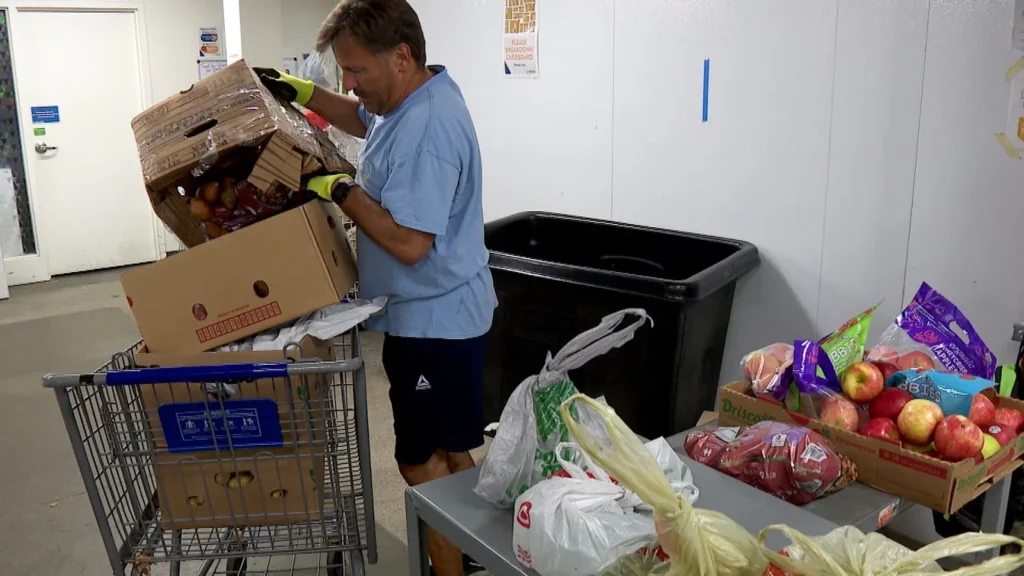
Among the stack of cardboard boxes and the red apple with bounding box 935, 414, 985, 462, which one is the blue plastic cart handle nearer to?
the stack of cardboard boxes

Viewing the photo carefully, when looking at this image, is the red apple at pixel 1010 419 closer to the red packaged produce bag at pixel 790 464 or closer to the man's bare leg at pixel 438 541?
the red packaged produce bag at pixel 790 464

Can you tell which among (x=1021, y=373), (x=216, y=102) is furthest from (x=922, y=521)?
(x=216, y=102)

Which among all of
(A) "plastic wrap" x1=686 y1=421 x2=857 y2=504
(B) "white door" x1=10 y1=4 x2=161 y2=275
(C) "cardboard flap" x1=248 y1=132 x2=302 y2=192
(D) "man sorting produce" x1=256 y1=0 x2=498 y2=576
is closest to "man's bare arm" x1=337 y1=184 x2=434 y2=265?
(D) "man sorting produce" x1=256 y1=0 x2=498 y2=576

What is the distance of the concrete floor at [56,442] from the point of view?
2.44m

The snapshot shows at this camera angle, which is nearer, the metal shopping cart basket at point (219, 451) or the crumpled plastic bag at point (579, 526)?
the crumpled plastic bag at point (579, 526)

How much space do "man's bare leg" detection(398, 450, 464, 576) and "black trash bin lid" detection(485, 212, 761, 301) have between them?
776mm

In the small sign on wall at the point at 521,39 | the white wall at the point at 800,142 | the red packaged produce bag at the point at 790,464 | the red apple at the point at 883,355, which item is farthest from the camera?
the small sign on wall at the point at 521,39

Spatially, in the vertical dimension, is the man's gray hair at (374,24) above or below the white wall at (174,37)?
below

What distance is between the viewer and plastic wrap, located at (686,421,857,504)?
133 centimetres

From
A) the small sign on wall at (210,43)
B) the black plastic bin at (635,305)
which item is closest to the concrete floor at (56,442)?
the black plastic bin at (635,305)

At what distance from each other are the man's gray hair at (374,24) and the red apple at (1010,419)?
139 cm

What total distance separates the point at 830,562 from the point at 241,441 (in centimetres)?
106

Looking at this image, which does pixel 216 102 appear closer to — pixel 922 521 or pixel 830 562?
pixel 830 562

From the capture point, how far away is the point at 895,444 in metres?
1.39
